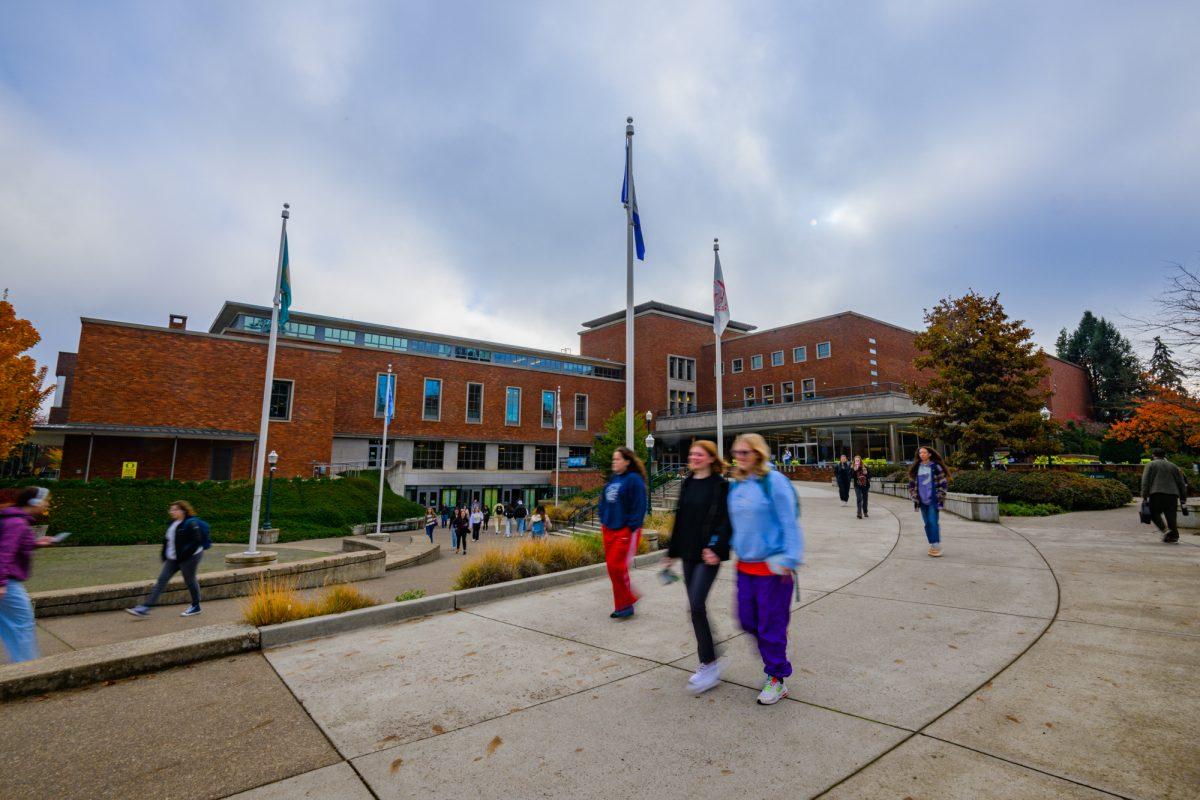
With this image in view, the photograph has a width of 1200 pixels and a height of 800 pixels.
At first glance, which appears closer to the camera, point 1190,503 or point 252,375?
point 1190,503

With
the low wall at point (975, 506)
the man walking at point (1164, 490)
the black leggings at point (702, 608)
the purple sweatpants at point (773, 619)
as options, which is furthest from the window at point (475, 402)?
the purple sweatpants at point (773, 619)

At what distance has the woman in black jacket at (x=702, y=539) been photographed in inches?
160

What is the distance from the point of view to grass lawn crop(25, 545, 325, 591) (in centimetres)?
1130

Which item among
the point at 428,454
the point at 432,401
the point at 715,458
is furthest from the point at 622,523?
the point at 432,401

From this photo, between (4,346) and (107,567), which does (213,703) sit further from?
(4,346)

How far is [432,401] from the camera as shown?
41.5 metres

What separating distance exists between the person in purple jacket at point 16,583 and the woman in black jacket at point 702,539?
5.68 meters

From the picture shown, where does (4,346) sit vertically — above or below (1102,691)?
above

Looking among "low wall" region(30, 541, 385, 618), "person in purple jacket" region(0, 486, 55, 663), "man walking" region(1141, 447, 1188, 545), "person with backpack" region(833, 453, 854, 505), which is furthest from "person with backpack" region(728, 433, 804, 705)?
"person with backpack" region(833, 453, 854, 505)

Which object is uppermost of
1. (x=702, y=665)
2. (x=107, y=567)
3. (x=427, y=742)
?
(x=702, y=665)

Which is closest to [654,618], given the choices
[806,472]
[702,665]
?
[702,665]

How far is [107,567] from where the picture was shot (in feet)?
43.5

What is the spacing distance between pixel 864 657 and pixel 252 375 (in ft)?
114

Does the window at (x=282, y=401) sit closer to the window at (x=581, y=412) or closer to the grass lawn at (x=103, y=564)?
the grass lawn at (x=103, y=564)
